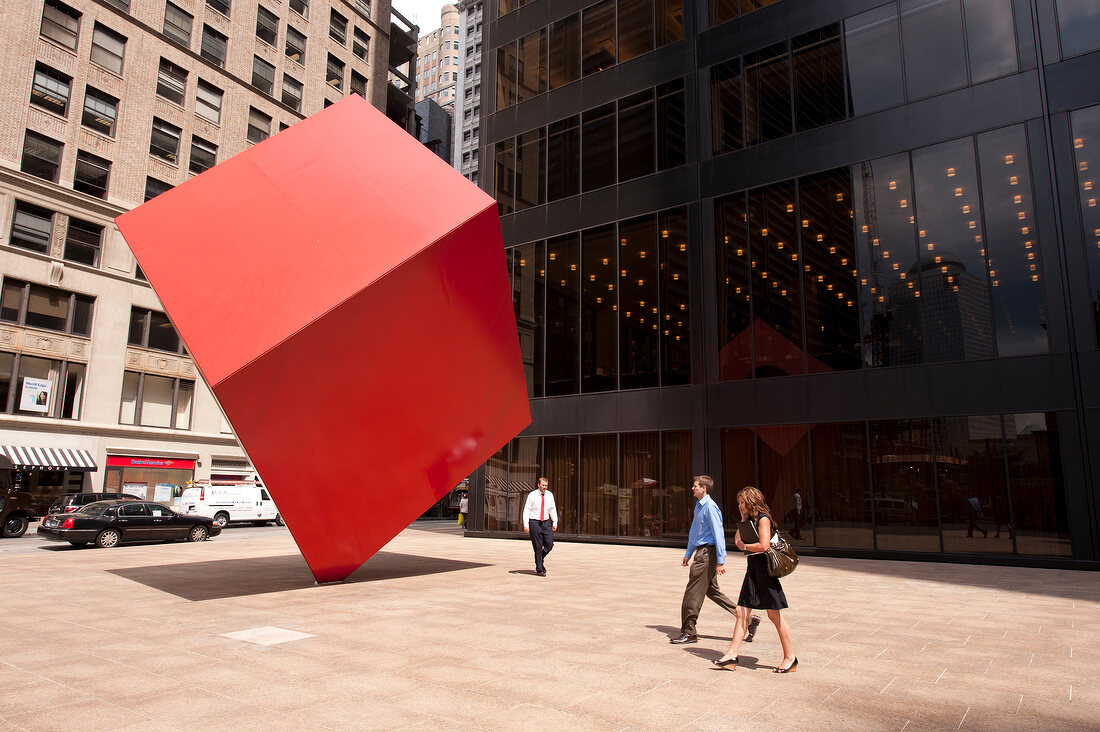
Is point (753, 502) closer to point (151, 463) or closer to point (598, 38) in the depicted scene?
point (598, 38)

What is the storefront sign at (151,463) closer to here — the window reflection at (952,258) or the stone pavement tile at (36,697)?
the stone pavement tile at (36,697)

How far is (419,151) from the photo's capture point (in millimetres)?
10047

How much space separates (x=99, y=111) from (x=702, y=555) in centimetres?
3864

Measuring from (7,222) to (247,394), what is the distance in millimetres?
29795

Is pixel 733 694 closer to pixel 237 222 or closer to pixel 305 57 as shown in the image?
pixel 237 222

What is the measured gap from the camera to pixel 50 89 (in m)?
31.8

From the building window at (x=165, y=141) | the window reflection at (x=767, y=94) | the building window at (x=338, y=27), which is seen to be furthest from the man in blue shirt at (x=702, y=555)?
the building window at (x=338, y=27)

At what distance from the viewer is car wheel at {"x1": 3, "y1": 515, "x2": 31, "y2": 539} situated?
21.2m

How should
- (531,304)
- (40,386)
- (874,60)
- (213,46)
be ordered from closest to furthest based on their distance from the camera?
(874,60), (531,304), (40,386), (213,46)

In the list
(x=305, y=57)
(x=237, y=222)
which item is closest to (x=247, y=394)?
(x=237, y=222)

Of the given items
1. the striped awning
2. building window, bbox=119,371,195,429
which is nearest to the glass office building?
the striped awning

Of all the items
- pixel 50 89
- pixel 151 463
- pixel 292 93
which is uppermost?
pixel 292 93

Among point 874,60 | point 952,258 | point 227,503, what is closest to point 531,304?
point 874,60

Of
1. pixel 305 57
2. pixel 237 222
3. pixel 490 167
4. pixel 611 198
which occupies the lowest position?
pixel 237 222
